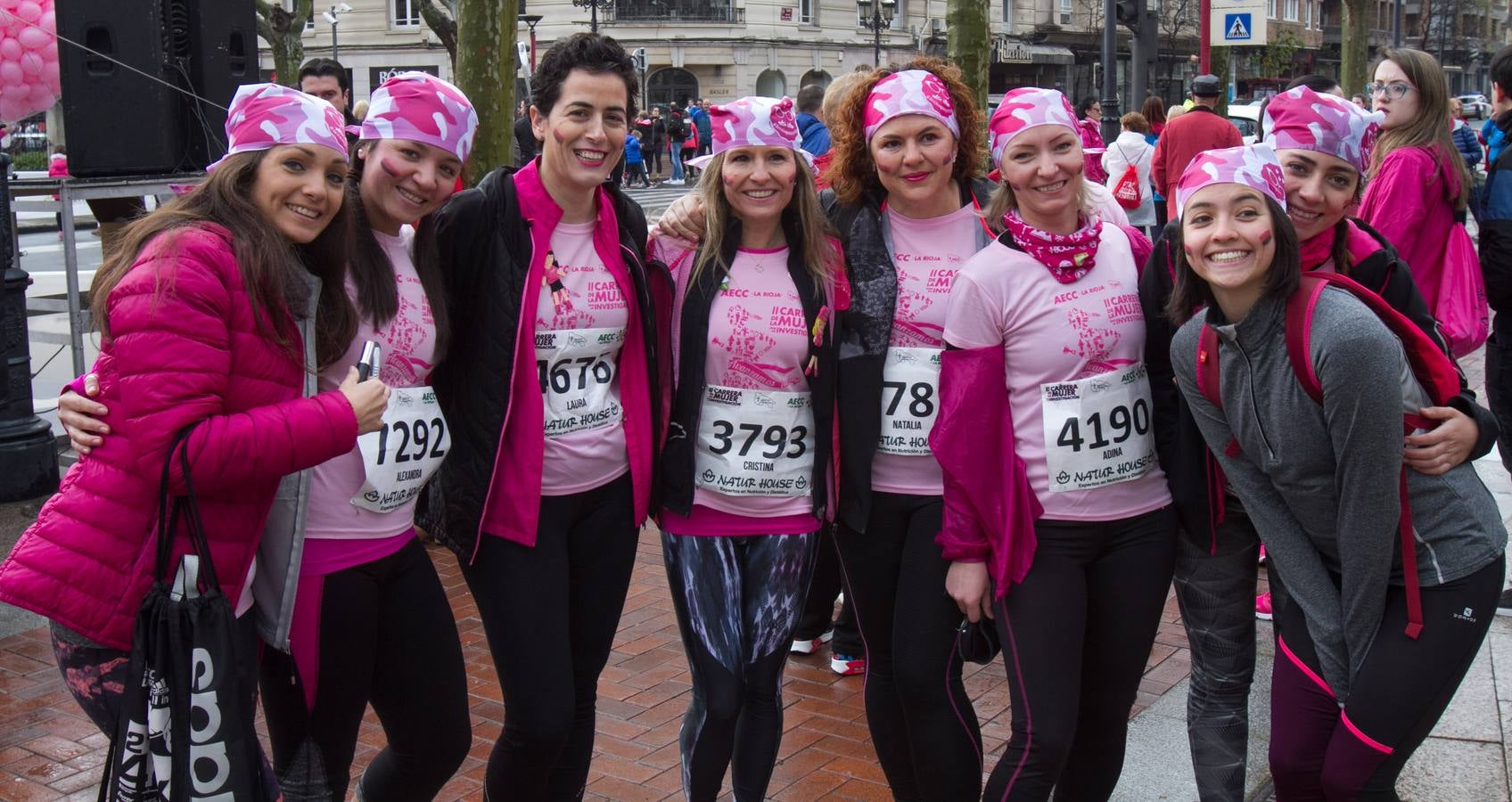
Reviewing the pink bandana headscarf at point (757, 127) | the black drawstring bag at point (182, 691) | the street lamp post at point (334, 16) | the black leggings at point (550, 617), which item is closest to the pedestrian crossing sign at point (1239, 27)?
the pink bandana headscarf at point (757, 127)

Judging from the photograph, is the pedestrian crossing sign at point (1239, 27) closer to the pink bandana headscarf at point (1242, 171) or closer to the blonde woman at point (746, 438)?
the blonde woman at point (746, 438)

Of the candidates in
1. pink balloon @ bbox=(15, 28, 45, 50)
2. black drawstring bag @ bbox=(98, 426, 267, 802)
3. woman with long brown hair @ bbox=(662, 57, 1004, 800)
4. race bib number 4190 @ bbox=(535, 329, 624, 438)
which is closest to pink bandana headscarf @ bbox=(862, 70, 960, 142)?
woman with long brown hair @ bbox=(662, 57, 1004, 800)

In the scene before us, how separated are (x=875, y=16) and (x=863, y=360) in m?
41.9

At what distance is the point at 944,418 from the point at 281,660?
156cm

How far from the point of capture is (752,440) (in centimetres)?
347

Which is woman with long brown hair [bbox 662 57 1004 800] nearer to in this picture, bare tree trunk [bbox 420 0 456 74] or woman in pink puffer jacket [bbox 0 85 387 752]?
woman in pink puffer jacket [bbox 0 85 387 752]

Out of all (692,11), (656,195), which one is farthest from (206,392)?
(692,11)

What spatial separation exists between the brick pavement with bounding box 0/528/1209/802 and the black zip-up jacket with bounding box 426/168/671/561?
1161 mm

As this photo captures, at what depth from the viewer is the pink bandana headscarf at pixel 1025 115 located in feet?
10.7

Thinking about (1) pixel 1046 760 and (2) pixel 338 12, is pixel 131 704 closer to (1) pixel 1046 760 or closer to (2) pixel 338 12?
(1) pixel 1046 760

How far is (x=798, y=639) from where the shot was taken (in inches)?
208

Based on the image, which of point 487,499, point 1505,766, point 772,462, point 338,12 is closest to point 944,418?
point 772,462

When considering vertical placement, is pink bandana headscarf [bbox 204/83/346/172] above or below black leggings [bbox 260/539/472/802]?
above

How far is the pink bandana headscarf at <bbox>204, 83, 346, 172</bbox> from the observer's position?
9.20ft
